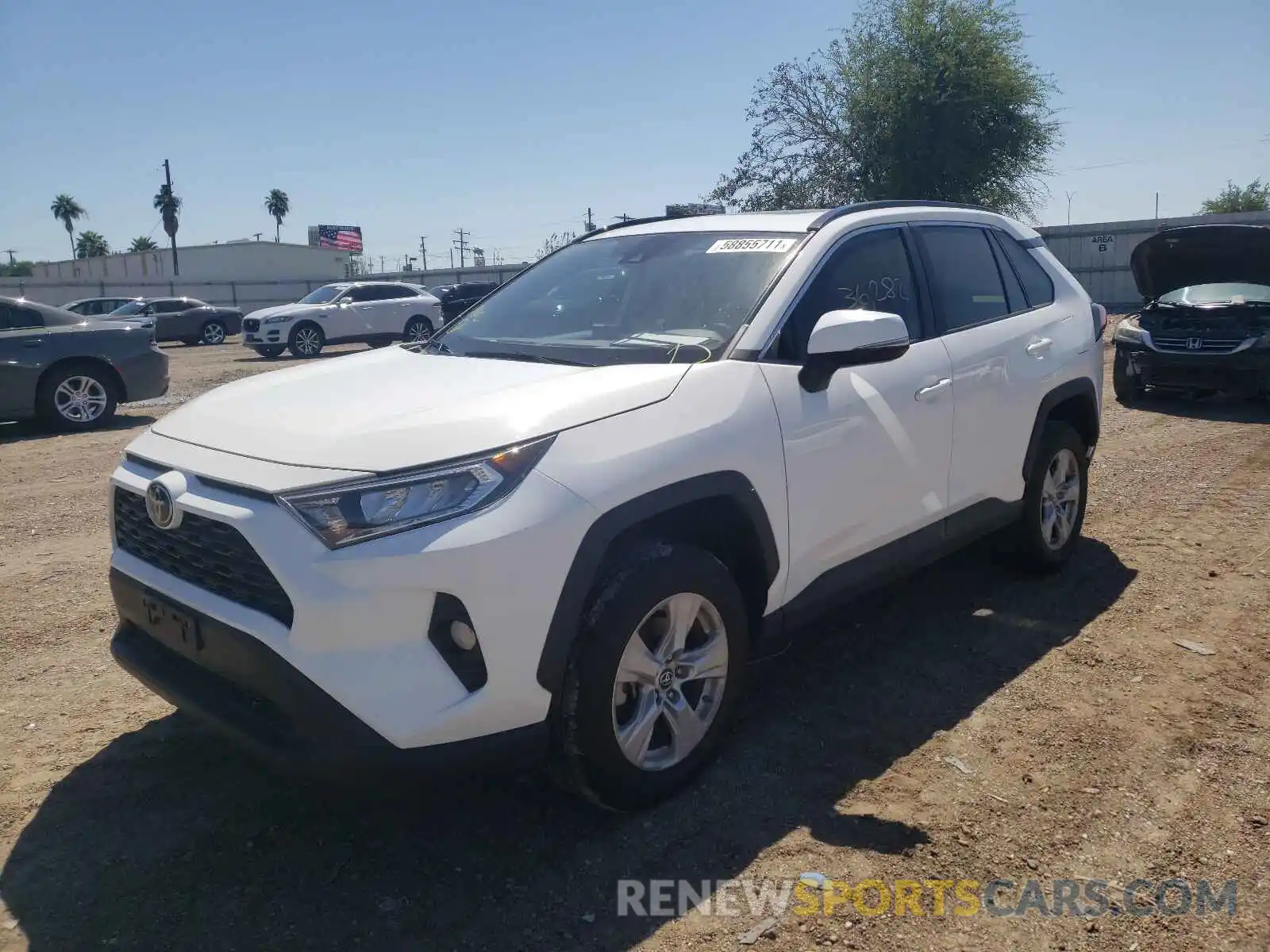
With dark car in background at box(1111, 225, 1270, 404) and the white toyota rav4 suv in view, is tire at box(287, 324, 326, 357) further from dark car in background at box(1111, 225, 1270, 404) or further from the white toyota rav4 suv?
the white toyota rav4 suv

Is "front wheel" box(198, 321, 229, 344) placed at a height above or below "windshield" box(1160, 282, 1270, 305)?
above

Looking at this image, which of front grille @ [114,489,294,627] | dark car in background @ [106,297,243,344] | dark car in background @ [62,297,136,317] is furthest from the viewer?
dark car in background @ [106,297,243,344]

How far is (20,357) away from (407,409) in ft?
29.9

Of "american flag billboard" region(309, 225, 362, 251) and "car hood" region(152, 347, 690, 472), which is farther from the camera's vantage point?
"american flag billboard" region(309, 225, 362, 251)

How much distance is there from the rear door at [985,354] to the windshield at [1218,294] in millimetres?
6978

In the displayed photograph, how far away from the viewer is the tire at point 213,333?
29.3 meters

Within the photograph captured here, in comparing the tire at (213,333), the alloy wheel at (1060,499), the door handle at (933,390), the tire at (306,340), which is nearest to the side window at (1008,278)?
the alloy wheel at (1060,499)

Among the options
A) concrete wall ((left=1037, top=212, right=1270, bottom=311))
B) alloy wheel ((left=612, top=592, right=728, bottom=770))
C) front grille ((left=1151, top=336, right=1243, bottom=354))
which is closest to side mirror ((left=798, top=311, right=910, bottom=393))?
alloy wheel ((left=612, top=592, right=728, bottom=770))

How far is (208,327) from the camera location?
96.4 ft

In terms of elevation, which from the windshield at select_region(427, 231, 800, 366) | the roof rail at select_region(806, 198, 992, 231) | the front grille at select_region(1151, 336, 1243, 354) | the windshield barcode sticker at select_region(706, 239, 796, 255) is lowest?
the front grille at select_region(1151, 336, 1243, 354)

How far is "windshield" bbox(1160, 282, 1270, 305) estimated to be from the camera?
10414mm

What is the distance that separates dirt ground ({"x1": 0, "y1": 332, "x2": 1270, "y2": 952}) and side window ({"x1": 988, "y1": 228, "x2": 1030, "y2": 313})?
1448mm

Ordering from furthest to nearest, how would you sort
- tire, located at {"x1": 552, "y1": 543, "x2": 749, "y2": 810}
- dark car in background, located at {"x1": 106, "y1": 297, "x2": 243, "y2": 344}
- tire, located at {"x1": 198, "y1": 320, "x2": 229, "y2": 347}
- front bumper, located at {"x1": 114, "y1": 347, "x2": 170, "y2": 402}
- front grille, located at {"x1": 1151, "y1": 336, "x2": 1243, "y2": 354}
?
tire, located at {"x1": 198, "y1": 320, "x2": 229, "y2": 347} → dark car in background, located at {"x1": 106, "y1": 297, "x2": 243, "y2": 344} → front bumper, located at {"x1": 114, "y1": 347, "x2": 170, "y2": 402} → front grille, located at {"x1": 1151, "y1": 336, "x2": 1243, "y2": 354} → tire, located at {"x1": 552, "y1": 543, "x2": 749, "y2": 810}

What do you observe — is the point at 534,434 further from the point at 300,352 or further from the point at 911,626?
the point at 300,352
